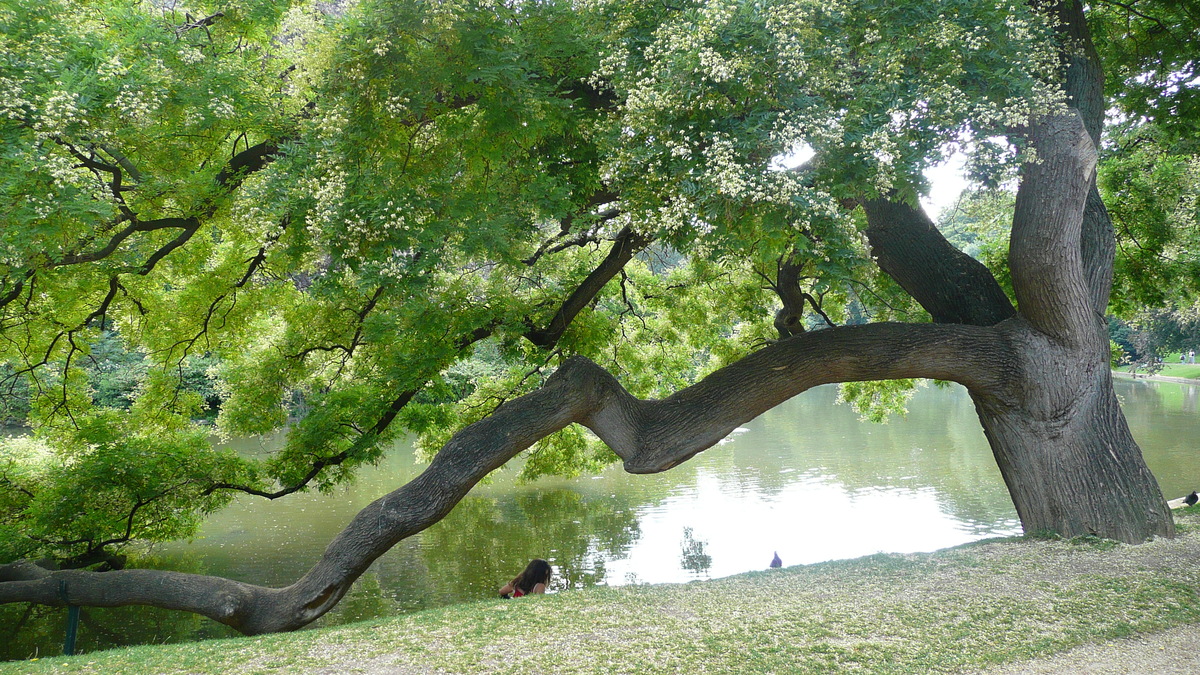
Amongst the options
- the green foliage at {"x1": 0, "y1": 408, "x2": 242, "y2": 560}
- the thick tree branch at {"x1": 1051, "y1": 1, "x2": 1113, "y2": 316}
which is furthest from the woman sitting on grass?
the thick tree branch at {"x1": 1051, "y1": 1, "x2": 1113, "y2": 316}

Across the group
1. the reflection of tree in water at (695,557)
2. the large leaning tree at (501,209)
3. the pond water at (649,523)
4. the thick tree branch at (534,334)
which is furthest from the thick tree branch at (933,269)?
the reflection of tree in water at (695,557)

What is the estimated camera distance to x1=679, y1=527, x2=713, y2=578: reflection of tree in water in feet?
38.4

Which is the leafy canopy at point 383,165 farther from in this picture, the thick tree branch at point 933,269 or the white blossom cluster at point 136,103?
the thick tree branch at point 933,269

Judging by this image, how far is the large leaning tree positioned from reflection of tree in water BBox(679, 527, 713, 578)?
13.5ft

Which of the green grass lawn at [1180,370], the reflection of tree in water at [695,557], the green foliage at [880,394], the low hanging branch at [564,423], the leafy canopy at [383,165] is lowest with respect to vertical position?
the reflection of tree in water at [695,557]

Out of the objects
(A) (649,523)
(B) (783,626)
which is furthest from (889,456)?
(B) (783,626)

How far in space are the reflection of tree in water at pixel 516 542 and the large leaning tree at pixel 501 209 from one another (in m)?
2.80

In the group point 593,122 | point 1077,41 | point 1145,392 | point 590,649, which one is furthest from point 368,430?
point 1145,392

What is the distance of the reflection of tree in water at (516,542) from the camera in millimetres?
11320

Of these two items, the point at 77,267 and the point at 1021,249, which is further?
the point at 77,267

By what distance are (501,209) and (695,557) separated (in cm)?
744

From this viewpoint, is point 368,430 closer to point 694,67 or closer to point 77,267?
point 77,267

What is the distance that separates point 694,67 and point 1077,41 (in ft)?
16.2

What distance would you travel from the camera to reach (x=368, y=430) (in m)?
9.66
